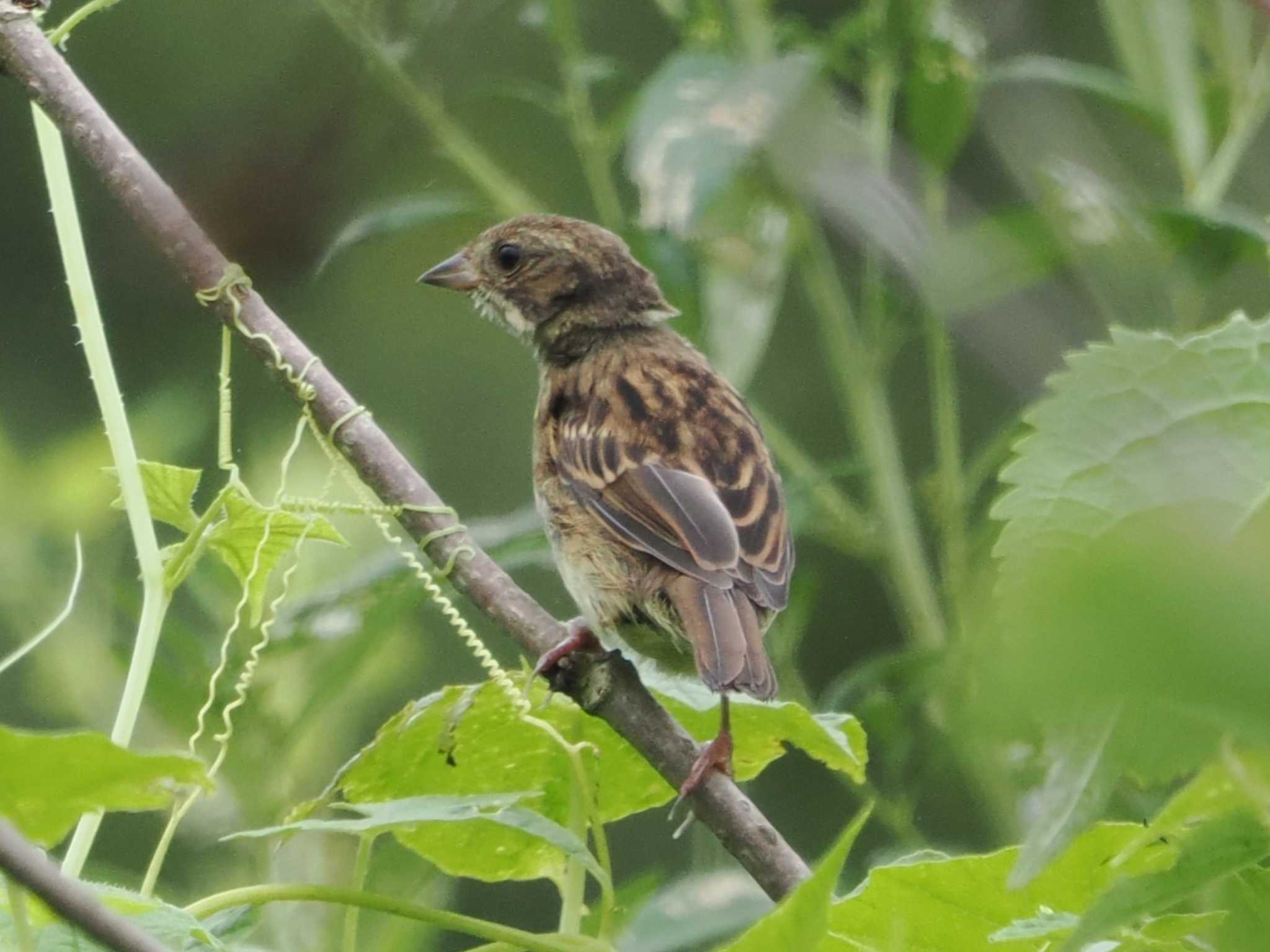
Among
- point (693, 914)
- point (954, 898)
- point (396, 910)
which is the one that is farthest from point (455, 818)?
point (693, 914)

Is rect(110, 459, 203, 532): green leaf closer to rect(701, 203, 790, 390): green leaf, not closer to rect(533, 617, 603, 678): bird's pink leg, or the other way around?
rect(533, 617, 603, 678): bird's pink leg

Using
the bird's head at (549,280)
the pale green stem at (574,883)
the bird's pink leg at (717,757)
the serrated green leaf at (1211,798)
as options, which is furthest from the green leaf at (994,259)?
the serrated green leaf at (1211,798)

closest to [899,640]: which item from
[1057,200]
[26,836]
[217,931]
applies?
[1057,200]

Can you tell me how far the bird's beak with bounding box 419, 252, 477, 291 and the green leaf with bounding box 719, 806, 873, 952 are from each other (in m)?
2.62

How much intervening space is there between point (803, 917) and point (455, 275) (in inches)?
107

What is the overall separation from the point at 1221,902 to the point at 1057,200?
2323 millimetres

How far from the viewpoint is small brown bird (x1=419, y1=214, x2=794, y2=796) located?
2.60 meters

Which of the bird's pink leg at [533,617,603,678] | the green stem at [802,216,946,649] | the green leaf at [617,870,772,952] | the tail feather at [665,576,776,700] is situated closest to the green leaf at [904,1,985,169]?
the green stem at [802,216,946,649]

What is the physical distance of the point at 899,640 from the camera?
17.4 feet

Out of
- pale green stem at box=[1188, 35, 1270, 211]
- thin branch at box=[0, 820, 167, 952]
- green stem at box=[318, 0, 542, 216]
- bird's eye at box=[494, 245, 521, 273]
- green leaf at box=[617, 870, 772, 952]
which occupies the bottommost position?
green leaf at box=[617, 870, 772, 952]

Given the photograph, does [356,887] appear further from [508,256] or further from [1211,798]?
[508,256]

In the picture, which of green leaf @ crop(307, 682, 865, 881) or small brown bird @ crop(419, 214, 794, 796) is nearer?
green leaf @ crop(307, 682, 865, 881)

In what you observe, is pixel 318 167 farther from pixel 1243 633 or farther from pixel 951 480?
pixel 1243 633

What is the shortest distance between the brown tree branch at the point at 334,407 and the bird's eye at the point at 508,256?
60.1 inches
